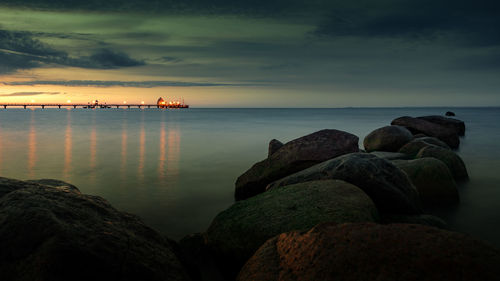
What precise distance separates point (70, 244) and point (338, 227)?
1896 millimetres

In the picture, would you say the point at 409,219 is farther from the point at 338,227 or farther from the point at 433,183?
the point at 433,183

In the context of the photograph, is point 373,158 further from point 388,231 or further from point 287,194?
point 388,231

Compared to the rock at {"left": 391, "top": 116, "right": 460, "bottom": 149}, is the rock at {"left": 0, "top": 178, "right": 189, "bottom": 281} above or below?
below

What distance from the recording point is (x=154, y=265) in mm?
2605

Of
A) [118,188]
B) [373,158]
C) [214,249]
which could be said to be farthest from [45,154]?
[373,158]

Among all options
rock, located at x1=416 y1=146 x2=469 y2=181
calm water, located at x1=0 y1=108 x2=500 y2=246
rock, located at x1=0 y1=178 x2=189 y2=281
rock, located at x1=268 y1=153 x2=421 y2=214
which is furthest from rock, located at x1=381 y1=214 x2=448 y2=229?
rock, located at x1=416 y1=146 x2=469 y2=181

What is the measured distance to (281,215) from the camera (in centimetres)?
370

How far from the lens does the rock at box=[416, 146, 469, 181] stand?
853 centimetres

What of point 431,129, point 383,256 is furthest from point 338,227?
point 431,129

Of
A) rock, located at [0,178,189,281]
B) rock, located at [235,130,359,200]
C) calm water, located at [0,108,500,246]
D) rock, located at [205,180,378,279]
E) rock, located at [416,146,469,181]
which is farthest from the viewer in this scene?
rock, located at [416,146,469,181]

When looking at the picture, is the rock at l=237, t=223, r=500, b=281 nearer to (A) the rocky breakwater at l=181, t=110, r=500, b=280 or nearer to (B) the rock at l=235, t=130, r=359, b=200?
(A) the rocky breakwater at l=181, t=110, r=500, b=280

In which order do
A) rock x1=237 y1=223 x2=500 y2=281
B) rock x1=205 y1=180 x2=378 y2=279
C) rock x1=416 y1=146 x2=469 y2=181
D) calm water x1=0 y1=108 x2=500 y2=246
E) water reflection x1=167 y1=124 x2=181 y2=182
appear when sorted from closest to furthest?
rock x1=237 y1=223 x2=500 y2=281, rock x1=205 y1=180 x2=378 y2=279, calm water x1=0 y1=108 x2=500 y2=246, rock x1=416 y1=146 x2=469 y2=181, water reflection x1=167 y1=124 x2=181 y2=182

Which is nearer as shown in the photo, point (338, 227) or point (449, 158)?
point (338, 227)

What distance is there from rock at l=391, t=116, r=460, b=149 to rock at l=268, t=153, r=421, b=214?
12521mm
